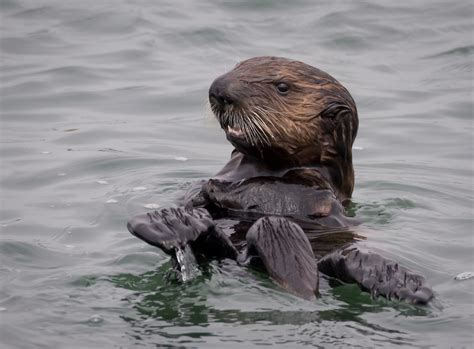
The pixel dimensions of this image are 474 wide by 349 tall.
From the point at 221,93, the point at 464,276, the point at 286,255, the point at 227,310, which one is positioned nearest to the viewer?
the point at 227,310

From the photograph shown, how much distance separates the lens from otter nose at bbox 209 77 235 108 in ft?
19.1

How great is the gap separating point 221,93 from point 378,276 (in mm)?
1523

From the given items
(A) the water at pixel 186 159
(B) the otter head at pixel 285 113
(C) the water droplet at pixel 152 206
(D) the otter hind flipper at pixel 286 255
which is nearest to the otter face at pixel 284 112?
(B) the otter head at pixel 285 113

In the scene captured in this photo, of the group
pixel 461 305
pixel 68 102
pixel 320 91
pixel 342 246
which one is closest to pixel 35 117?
pixel 68 102

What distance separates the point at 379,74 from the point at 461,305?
6203 mm

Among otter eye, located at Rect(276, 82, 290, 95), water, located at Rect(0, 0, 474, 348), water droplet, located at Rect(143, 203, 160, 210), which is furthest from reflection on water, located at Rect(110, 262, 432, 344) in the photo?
water droplet, located at Rect(143, 203, 160, 210)

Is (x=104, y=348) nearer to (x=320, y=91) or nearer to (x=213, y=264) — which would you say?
(x=213, y=264)

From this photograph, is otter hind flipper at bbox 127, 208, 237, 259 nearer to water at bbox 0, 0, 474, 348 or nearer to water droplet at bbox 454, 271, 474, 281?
water at bbox 0, 0, 474, 348

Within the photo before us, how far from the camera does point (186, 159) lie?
8.23 meters

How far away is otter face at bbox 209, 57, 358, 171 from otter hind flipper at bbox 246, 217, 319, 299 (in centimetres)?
106

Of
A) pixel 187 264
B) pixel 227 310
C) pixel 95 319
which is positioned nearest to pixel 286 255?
pixel 227 310

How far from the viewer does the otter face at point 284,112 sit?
5.93 m

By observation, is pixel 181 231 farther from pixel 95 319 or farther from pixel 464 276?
pixel 464 276

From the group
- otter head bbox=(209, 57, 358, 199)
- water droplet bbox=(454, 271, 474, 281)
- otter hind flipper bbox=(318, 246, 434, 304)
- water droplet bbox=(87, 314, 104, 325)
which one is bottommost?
water droplet bbox=(454, 271, 474, 281)
